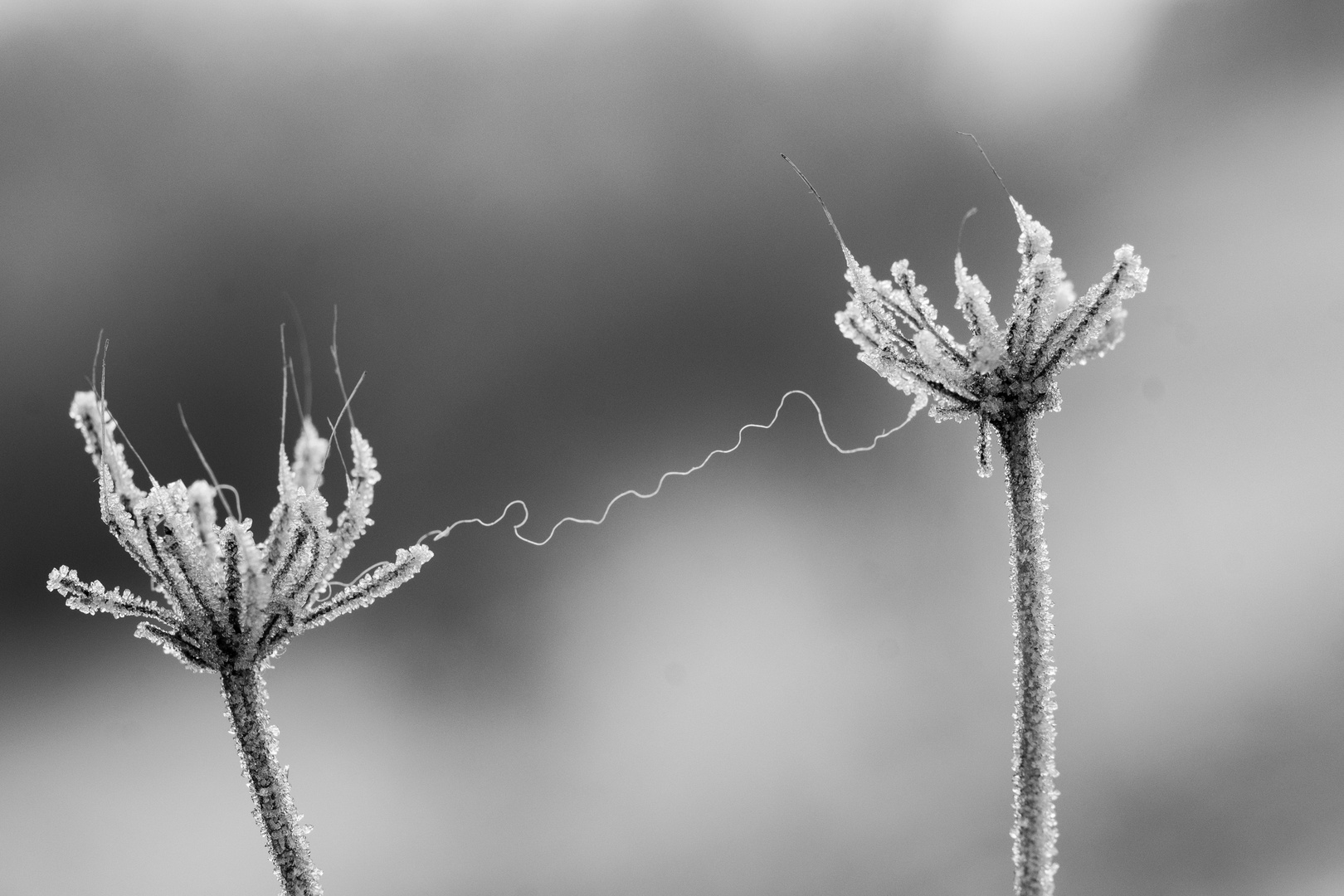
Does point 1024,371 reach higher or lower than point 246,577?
higher

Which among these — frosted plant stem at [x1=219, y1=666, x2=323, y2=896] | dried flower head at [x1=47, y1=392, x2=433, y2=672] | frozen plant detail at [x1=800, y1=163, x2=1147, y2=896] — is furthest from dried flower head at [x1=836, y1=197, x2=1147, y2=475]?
frosted plant stem at [x1=219, y1=666, x2=323, y2=896]

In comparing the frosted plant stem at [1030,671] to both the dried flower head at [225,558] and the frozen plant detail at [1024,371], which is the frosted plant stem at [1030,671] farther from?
the dried flower head at [225,558]

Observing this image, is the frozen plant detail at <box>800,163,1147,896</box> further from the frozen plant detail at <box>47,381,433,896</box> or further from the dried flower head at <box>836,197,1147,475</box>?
the frozen plant detail at <box>47,381,433,896</box>

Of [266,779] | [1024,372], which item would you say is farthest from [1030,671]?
[266,779]

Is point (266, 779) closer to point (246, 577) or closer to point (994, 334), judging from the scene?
point (246, 577)

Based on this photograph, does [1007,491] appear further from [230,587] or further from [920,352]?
[230,587]

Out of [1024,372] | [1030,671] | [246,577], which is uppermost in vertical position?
[1024,372]
